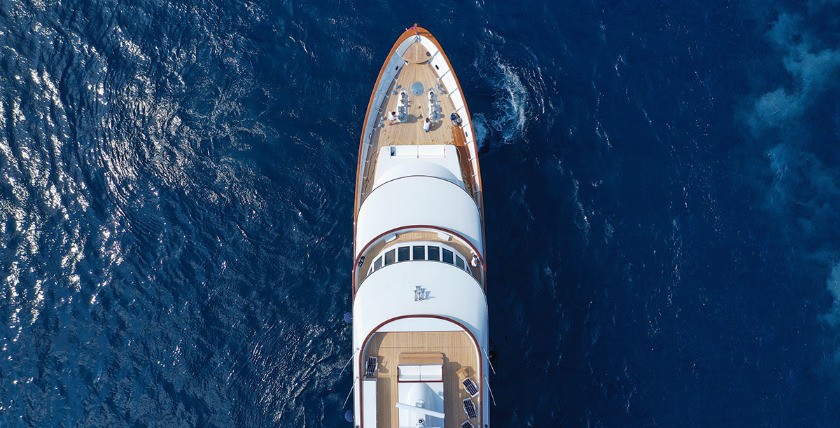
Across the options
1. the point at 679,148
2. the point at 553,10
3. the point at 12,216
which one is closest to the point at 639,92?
the point at 679,148

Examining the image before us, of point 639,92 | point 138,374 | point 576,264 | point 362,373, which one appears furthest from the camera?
point 639,92

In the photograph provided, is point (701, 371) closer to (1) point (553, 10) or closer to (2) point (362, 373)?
(2) point (362, 373)

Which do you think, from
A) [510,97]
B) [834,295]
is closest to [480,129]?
[510,97]

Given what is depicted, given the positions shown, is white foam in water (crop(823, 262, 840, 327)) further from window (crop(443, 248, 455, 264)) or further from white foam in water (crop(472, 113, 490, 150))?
window (crop(443, 248, 455, 264))

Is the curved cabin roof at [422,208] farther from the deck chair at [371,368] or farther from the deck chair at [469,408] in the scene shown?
the deck chair at [469,408]

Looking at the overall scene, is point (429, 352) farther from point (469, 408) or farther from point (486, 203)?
point (486, 203)

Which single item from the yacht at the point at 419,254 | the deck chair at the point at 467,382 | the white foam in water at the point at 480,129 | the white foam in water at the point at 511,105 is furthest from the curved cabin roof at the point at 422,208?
the white foam in water at the point at 511,105
